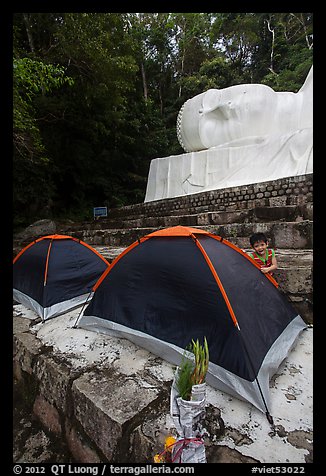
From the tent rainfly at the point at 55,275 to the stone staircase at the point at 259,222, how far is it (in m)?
0.71

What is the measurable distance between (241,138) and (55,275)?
620 centimetres

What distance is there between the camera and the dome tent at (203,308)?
1.30 metres

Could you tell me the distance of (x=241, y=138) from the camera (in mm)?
6574

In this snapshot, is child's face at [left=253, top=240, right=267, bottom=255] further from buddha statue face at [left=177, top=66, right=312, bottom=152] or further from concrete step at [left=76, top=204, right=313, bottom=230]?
buddha statue face at [left=177, top=66, right=312, bottom=152]

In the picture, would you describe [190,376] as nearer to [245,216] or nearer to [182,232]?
[182,232]

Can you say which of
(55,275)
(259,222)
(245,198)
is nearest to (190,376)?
(55,275)

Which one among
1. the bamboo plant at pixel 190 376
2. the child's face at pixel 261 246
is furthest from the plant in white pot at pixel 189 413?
the child's face at pixel 261 246

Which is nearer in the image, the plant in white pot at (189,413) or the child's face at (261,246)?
the plant in white pot at (189,413)

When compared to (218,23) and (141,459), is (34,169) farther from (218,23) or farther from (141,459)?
Answer: (218,23)

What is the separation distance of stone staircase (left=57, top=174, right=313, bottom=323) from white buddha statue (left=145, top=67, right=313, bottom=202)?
70 cm

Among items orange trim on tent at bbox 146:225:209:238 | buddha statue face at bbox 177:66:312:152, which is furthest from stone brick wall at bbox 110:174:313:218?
orange trim on tent at bbox 146:225:209:238

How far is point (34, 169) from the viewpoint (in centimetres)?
845

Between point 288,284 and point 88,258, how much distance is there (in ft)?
6.99

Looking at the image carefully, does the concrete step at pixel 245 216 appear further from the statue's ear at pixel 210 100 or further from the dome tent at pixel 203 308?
the statue's ear at pixel 210 100
